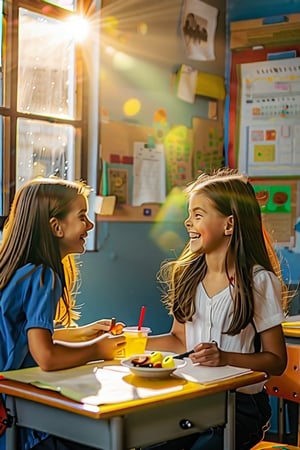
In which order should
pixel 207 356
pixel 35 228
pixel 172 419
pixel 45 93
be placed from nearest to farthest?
Answer: 1. pixel 172 419
2. pixel 207 356
3. pixel 35 228
4. pixel 45 93

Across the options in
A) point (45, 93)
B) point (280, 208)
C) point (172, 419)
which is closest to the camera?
point (172, 419)

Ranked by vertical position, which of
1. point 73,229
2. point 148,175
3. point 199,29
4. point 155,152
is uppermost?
point 199,29

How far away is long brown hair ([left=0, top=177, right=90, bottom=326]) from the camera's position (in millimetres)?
2020

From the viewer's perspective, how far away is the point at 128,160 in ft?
12.7

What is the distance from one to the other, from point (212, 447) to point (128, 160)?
81.8 inches

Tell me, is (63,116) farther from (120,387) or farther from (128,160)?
(120,387)

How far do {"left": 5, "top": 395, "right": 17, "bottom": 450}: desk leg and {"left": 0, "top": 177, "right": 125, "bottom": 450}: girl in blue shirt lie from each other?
0.12 feet

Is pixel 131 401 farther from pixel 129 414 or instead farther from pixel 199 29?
pixel 199 29

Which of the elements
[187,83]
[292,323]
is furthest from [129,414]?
[187,83]

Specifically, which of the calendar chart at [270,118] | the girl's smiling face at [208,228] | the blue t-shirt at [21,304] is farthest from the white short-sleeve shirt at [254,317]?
the calendar chart at [270,118]

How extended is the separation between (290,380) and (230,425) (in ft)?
1.76

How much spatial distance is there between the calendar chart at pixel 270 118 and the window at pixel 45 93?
1.19 m

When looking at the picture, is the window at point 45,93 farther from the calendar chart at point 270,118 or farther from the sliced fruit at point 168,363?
the sliced fruit at point 168,363

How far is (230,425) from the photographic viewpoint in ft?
5.92
